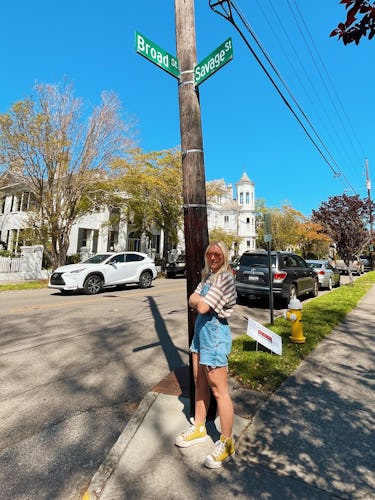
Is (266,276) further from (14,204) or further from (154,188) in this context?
(14,204)

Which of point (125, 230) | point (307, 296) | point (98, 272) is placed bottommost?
point (307, 296)

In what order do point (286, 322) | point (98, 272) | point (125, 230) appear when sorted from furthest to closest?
point (125, 230)
point (98, 272)
point (286, 322)

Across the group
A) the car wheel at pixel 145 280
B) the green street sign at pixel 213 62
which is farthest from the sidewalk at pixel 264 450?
the car wheel at pixel 145 280

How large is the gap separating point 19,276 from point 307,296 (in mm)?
15251

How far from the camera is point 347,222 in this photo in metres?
17.8

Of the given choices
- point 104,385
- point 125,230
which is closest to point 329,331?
point 104,385

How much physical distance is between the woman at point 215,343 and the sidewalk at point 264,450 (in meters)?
0.11

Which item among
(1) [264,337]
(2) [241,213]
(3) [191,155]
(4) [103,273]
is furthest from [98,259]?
(2) [241,213]

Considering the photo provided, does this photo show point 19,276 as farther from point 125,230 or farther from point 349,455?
point 349,455

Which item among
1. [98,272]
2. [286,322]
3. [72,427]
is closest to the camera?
[72,427]

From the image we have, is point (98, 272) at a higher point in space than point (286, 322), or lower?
higher

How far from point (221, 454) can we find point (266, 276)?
771 centimetres

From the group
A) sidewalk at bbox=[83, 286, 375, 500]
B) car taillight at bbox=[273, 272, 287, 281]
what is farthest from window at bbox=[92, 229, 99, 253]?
sidewalk at bbox=[83, 286, 375, 500]

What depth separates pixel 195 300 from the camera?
8.45ft
